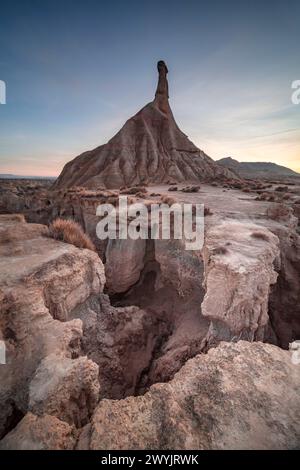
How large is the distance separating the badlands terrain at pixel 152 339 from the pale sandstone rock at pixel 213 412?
1 centimetres

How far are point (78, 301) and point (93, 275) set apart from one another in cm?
74

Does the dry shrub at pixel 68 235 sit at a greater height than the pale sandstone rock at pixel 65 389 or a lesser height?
greater

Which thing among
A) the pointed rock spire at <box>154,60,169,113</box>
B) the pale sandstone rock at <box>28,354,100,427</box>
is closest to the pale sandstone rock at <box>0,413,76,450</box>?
the pale sandstone rock at <box>28,354,100,427</box>

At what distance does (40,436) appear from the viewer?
2.05m

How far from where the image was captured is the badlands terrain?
2.30 m

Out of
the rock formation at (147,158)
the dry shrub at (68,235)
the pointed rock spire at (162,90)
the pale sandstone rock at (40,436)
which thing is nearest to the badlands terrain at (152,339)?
the pale sandstone rock at (40,436)

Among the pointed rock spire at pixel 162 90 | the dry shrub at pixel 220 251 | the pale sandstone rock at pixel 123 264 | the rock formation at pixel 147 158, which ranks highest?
the pointed rock spire at pixel 162 90

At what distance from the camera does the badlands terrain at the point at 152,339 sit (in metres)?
2.30

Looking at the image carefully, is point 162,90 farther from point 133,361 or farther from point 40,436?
point 40,436

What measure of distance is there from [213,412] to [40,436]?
1.64 metres

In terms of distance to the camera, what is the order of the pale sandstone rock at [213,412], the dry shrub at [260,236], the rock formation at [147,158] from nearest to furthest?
the pale sandstone rock at [213,412] < the dry shrub at [260,236] < the rock formation at [147,158]

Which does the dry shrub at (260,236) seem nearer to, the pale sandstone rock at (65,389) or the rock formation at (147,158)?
the pale sandstone rock at (65,389)

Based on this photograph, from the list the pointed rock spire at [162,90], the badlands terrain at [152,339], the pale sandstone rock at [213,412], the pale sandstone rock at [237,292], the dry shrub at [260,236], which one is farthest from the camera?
the pointed rock spire at [162,90]

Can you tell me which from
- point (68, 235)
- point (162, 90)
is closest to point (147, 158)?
point (162, 90)
